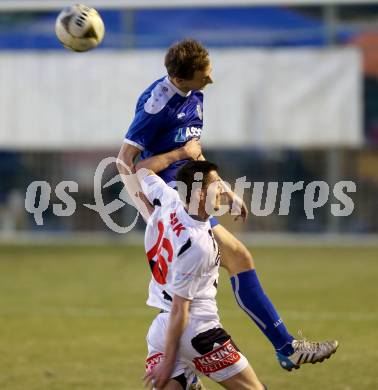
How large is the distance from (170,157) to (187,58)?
772 mm

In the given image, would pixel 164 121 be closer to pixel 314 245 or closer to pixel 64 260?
pixel 64 260

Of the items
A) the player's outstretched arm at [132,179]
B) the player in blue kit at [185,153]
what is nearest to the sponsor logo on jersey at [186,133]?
the player in blue kit at [185,153]

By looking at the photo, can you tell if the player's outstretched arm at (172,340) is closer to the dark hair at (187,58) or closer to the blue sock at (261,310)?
the blue sock at (261,310)

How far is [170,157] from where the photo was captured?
7.14 meters

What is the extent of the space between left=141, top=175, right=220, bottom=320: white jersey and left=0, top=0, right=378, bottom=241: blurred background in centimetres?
1033

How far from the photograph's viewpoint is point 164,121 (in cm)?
714

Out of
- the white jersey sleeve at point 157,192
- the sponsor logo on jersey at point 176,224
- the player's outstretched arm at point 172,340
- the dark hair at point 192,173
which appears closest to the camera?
the player's outstretched arm at point 172,340

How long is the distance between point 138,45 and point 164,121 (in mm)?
10891

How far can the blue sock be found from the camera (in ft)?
22.8

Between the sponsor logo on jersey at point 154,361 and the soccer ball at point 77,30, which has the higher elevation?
the soccer ball at point 77,30

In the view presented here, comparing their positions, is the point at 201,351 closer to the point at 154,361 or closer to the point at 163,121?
the point at 154,361

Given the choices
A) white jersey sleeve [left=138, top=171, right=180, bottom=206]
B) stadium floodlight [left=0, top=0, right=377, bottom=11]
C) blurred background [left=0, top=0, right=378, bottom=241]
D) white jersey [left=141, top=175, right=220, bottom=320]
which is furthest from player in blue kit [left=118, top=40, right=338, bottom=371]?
blurred background [left=0, top=0, right=378, bottom=241]

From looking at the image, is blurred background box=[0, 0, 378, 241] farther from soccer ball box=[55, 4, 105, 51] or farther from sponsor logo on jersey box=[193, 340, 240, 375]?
sponsor logo on jersey box=[193, 340, 240, 375]

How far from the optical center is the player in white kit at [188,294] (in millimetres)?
5289
